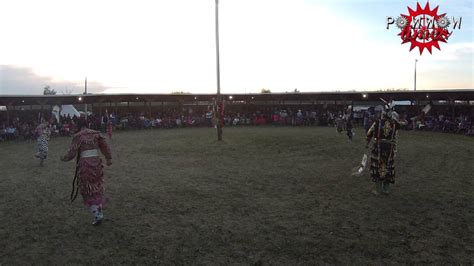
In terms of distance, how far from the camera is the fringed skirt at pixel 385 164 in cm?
752

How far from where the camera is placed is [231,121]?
3291 centimetres

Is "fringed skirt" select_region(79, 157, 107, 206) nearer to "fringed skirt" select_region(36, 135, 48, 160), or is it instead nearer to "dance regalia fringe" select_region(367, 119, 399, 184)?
"dance regalia fringe" select_region(367, 119, 399, 184)

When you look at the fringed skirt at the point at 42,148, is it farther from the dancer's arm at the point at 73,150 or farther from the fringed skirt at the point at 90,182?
the fringed skirt at the point at 90,182

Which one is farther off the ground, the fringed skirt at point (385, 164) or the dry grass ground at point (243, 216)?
the fringed skirt at point (385, 164)

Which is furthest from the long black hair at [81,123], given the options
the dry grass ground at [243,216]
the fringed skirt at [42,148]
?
the fringed skirt at [42,148]

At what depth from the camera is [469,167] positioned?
421 inches

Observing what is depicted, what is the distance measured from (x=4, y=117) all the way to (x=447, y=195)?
31110 mm

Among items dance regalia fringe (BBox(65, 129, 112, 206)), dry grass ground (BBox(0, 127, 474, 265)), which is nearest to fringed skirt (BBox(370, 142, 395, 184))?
dry grass ground (BBox(0, 127, 474, 265))

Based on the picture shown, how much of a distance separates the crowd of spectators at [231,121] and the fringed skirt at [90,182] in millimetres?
17566

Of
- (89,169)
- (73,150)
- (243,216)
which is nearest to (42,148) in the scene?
(73,150)

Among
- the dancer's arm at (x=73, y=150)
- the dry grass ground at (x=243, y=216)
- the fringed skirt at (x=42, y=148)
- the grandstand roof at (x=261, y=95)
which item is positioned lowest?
the dry grass ground at (x=243, y=216)

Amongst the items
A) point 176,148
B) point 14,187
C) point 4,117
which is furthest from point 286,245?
point 4,117

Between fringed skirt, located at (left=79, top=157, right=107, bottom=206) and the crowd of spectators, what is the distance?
1757cm

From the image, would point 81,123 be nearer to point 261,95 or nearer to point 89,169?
point 89,169
